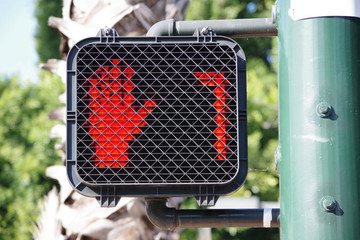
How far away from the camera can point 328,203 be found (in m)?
2.10

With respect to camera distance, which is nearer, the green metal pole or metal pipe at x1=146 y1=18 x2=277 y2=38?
the green metal pole

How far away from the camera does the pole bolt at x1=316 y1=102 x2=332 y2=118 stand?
2.13 metres

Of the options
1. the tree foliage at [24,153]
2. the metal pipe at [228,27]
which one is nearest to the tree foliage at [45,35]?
the tree foliage at [24,153]

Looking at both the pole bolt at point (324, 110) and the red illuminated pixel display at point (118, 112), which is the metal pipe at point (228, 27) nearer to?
the red illuminated pixel display at point (118, 112)

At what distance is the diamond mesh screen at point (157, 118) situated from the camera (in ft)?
7.56

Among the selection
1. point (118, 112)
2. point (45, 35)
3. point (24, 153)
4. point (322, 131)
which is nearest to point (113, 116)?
point (118, 112)

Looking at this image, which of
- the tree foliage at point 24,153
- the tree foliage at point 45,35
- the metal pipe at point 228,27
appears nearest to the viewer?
the metal pipe at point 228,27

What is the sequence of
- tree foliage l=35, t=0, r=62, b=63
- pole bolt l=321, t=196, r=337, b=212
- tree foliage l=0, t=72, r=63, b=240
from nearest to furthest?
pole bolt l=321, t=196, r=337, b=212, tree foliage l=0, t=72, r=63, b=240, tree foliage l=35, t=0, r=62, b=63

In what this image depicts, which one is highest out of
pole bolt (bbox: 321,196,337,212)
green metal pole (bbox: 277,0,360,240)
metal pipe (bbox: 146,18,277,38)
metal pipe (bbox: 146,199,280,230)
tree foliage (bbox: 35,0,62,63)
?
tree foliage (bbox: 35,0,62,63)

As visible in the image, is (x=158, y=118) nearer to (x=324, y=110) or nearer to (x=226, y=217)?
(x=226, y=217)

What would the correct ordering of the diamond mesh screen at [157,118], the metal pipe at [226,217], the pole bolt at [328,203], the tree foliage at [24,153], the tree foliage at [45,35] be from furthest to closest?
the tree foliage at [45,35], the tree foliage at [24,153], the metal pipe at [226,217], the diamond mesh screen at [157,118], the pole bolt at [328,203]

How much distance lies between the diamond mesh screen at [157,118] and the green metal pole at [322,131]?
227mm

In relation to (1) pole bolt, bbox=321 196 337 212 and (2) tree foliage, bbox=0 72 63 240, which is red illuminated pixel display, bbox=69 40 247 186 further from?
(2) tree foliage, bbox=0 72 63 240

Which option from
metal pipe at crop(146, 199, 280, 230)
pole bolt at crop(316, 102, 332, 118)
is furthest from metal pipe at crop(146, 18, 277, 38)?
metal pipe at crop(146, 199, 280, 230)
